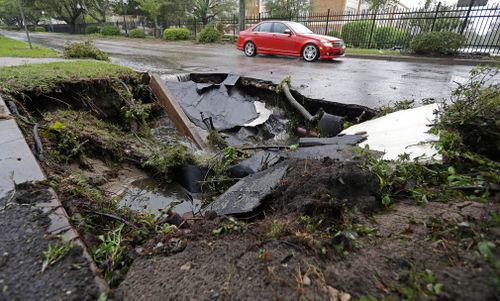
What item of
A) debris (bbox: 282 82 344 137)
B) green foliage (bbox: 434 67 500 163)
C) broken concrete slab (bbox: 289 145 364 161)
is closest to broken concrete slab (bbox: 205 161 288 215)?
broken concrete slab (bbox: 289 145 364 161)

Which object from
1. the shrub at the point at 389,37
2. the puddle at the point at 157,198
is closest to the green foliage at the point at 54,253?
the puddle at the point at 157,198

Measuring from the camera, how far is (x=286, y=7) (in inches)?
968

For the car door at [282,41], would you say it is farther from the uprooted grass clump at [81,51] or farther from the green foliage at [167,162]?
the green foliage at [167,162]

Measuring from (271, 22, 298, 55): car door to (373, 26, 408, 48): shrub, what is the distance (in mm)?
7912

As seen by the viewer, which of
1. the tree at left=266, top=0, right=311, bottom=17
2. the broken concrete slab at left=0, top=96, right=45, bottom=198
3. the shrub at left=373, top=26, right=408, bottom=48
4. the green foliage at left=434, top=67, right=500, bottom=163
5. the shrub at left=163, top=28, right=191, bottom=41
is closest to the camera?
the broken concrete slab at left=0, top=96, right=45, bottom=198

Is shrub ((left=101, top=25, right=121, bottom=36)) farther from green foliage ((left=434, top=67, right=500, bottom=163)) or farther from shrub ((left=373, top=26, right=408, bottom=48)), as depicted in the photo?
green foliage ((left=434, top=67, right=500, bottom=163))

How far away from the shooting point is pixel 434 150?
2791 mm

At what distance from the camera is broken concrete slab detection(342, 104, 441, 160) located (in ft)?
9.71

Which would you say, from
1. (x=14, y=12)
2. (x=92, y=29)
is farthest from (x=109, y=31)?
(x=14, y=12)

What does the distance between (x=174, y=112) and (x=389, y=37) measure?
51.1ft

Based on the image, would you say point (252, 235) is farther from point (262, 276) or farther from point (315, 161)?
point (315, 161)

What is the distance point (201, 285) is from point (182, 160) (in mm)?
2951

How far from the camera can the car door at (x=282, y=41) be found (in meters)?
11.7

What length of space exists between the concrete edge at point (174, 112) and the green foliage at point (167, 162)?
919mm
